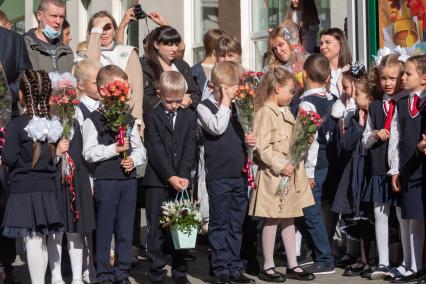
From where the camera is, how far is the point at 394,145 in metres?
9.23

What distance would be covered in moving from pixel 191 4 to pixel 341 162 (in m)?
6.79

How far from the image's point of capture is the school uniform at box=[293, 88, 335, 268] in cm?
961

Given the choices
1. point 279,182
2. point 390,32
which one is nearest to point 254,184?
point 279,182

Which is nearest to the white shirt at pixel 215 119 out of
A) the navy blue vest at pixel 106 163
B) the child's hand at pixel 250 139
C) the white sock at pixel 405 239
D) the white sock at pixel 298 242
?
the child's hand at pixel 250 139

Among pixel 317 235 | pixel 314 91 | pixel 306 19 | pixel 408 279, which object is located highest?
pixel 306 19

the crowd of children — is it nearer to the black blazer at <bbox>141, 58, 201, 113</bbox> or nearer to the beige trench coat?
the beige trench coat

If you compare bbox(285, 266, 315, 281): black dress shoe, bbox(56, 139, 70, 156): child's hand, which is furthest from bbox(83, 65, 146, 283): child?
bbox(285, 266, 315, 281): black dress shoe

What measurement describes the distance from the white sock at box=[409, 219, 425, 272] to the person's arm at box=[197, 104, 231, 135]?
1.68 metres

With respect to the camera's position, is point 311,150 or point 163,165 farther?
point 311,150

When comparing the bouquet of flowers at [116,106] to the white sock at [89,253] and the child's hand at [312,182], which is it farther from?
the child's hand at [312,182]

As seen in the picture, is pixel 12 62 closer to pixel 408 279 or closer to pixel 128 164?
pixel 128 164

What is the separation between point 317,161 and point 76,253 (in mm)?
2294

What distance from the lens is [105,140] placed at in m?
8.88

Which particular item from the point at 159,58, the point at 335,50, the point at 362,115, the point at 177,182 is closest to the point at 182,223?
the point at 177,182
